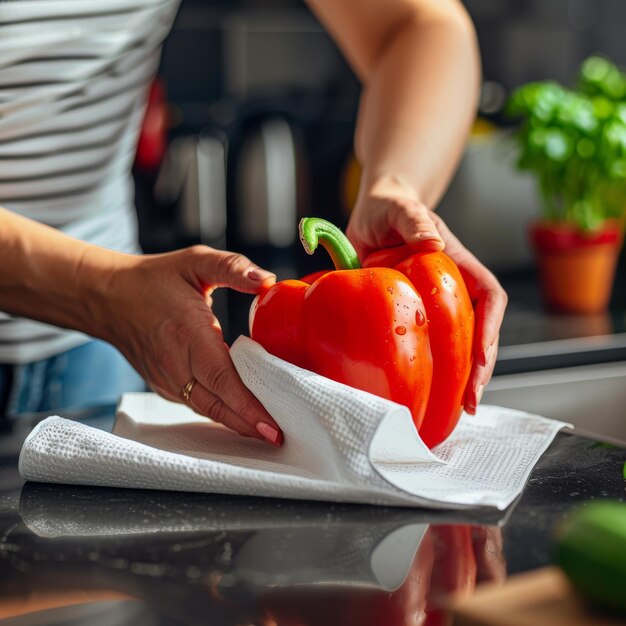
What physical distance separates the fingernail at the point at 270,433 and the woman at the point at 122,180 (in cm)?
6

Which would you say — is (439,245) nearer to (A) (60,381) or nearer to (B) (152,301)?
(B) (152,301)

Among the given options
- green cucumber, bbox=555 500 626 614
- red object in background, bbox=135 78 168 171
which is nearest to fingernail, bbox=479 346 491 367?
green cucumber, bbox=555 500 626 614

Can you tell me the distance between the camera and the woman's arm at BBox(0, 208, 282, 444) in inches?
28.6

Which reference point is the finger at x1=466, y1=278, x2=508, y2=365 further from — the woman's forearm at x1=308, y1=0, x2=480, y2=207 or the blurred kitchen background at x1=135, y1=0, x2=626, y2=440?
the blurred kitchen background at x1=135, y1=0, x2=626, y2=440

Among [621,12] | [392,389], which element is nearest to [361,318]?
[392,389]

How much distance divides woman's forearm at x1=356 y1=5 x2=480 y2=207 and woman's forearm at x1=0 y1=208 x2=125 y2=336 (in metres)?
0.29

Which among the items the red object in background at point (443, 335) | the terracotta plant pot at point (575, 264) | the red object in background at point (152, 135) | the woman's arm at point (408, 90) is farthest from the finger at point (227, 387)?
the red object in background at point (152, 135)

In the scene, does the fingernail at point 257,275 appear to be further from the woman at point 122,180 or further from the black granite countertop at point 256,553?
the black granite countertop at point 256,553

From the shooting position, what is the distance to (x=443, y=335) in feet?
2.41

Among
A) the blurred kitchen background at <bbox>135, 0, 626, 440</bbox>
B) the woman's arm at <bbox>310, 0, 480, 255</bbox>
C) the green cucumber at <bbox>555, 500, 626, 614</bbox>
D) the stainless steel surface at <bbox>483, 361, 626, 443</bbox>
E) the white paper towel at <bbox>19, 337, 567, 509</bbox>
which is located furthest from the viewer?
the blurred kitchen background at <bbox>135, 0, 626, 440</bbox>

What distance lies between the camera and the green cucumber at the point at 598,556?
0.41 metres

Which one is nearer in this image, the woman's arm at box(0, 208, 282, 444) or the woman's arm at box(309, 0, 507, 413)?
the woman's arm at box(0, 208, 282, 444)

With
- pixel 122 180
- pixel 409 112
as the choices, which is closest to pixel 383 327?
pixel 409 112

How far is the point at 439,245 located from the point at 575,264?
1.09 m
